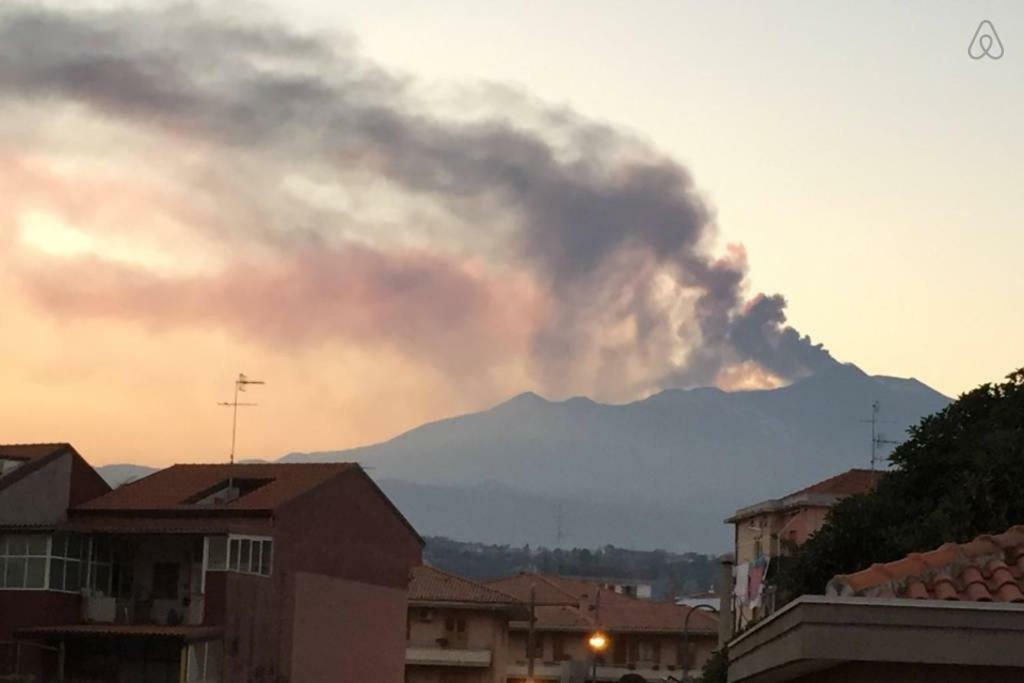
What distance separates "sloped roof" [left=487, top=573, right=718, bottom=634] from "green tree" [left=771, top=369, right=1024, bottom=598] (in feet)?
208

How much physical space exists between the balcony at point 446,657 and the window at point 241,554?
101 ft

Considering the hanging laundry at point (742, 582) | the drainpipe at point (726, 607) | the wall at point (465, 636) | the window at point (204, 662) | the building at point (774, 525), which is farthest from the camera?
the wall at point (465, 636)

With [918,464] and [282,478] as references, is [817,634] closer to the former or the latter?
[918,464]

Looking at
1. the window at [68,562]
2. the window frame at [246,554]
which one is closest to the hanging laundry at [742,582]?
the window frame at [246,554]

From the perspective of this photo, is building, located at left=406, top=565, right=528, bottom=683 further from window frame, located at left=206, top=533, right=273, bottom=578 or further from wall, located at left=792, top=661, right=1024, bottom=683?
wall, located at left=792, top=661, right=1024, bottom=683

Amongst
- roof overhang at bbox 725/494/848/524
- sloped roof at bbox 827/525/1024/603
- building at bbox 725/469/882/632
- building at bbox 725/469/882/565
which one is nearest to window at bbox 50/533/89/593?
building at bbox 725/469/882/632

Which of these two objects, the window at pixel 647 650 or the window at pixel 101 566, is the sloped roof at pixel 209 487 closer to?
the window at pixel 101 566

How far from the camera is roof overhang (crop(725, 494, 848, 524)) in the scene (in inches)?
3054

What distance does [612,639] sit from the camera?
104 meters

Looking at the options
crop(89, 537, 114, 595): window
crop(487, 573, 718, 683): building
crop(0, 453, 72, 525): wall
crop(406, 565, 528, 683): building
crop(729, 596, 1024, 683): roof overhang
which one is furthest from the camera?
crop(487, 573, 718, 683): building

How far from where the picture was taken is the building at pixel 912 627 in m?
12.8

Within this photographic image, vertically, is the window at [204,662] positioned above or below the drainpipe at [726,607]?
below

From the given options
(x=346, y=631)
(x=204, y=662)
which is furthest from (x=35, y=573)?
(x=346, y=631)

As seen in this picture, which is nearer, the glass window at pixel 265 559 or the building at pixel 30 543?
the building at pixel 30 543
